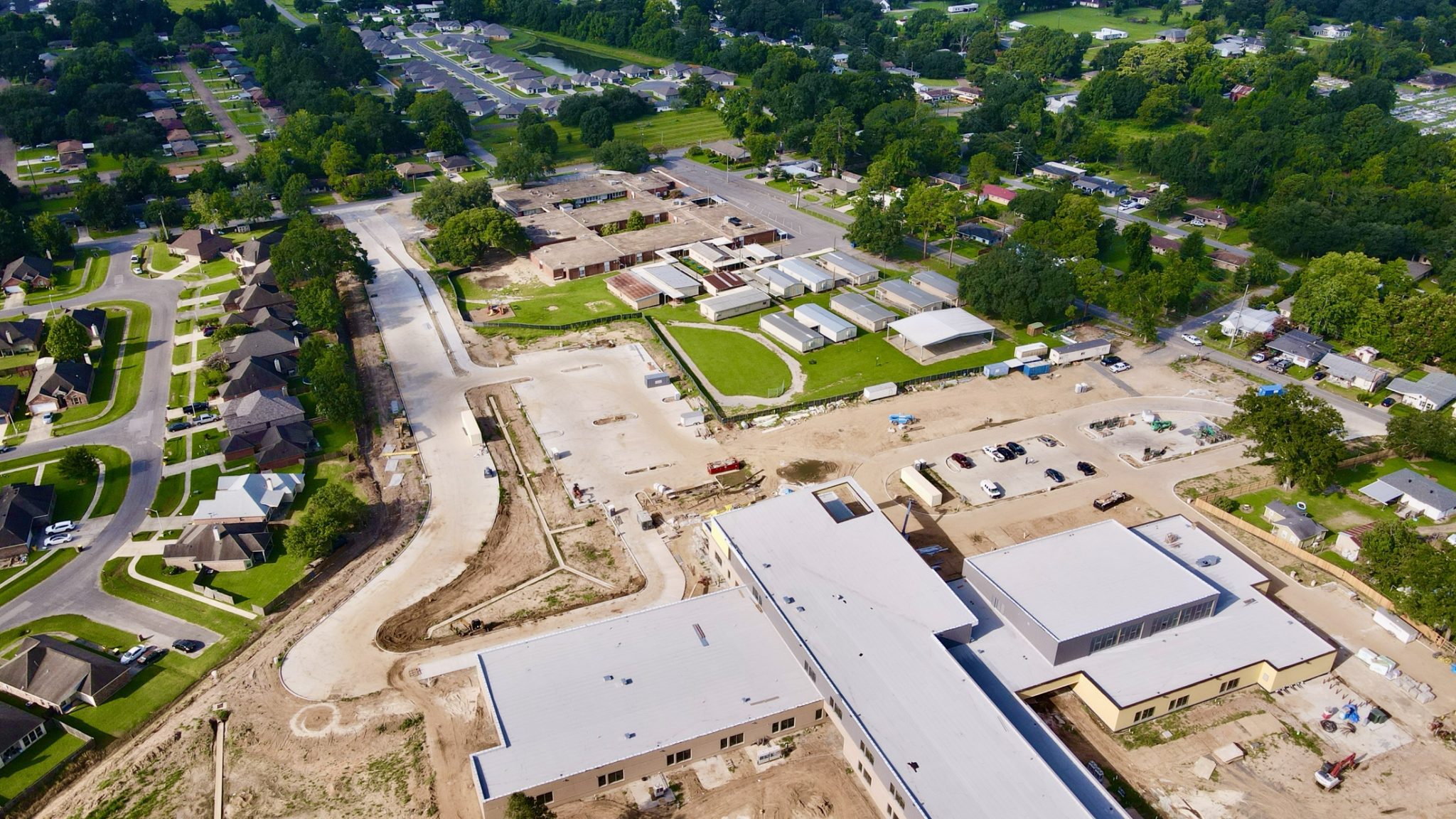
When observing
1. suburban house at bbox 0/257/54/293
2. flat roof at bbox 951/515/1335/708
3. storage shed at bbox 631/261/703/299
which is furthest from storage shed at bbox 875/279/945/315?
suburban house at bbox 0/257/54/293

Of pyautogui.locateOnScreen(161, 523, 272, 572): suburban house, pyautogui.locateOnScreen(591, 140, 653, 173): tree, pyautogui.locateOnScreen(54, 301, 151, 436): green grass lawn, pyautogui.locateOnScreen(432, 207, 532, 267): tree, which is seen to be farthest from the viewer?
pyautogui.locateOnScreen(591, 140, 653, 173): tree

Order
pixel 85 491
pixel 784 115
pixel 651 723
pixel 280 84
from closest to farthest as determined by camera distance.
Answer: pixel 651 723 < pixel 85 491 < pixel 784 115 < pixel 280 84

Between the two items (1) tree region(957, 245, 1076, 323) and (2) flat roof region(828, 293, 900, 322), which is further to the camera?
(2) flat roof region(828, 293, 900, 322)

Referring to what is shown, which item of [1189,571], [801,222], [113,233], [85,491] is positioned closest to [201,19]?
[113,233]

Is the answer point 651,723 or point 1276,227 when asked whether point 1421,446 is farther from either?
point 651,723

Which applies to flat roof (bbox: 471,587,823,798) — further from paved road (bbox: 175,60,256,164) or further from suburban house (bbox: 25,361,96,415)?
paved road (bbox: 175,60,256,164)

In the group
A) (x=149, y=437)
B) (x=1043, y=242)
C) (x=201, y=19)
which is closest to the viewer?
(x=149, y=437)
